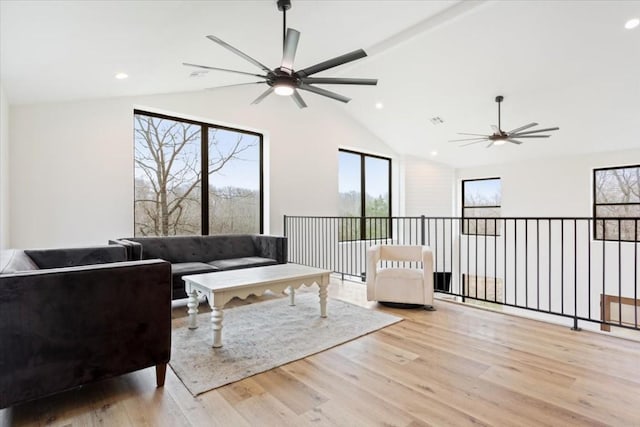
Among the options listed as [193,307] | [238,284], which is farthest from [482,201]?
[193,307]

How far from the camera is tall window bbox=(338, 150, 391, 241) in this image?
7.37m

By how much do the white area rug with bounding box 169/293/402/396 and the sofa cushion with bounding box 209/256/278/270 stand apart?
0.58 meters

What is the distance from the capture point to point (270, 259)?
186 inches

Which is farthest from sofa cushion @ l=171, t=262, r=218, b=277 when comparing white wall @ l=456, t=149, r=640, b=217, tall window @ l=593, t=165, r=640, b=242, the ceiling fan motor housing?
tall window @ l=593, t=165, r=640, b=242

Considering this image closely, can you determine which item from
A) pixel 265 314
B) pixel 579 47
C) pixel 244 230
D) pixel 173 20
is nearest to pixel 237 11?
pixel 173 20

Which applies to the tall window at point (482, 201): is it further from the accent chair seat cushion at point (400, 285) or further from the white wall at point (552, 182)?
the accent chair seat cushion at point (400, 285)

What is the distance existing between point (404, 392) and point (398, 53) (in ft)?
15.2

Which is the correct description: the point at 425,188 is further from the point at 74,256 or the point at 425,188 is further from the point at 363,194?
the point at 74,256

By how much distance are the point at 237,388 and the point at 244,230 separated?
391 centimetres

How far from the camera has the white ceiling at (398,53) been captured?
259 cm

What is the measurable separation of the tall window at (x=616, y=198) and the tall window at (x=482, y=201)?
186cm

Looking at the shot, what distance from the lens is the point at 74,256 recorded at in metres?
3.08

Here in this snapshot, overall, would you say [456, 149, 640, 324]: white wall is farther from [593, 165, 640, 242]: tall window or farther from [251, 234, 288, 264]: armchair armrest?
[251, 234, 288, 264]: armchair armrest

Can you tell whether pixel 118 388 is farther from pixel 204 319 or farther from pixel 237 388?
pixel 204 319
